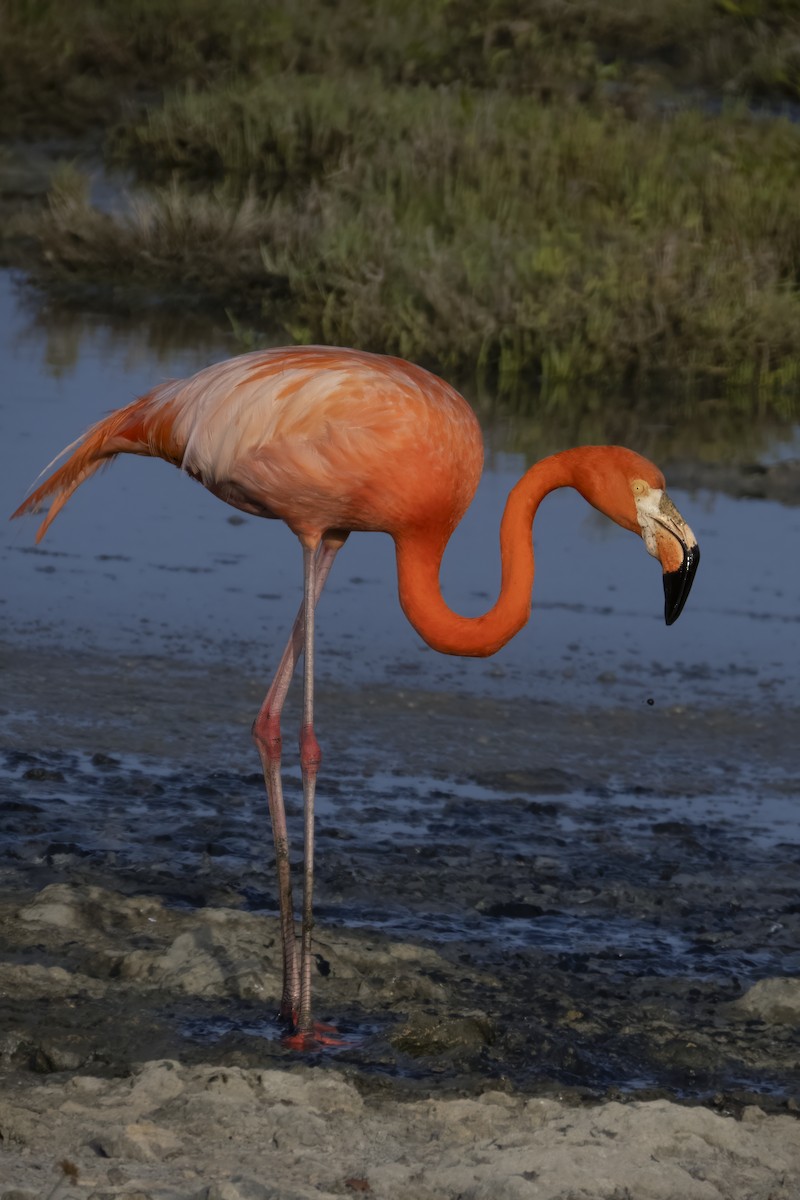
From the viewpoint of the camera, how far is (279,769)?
205 inches

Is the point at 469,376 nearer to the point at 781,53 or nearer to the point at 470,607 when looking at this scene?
the point at 470,607

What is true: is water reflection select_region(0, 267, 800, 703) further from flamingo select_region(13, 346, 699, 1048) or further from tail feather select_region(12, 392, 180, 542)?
flamingo select_region(13, 346, 699, 1048)

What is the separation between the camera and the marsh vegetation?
11922mm

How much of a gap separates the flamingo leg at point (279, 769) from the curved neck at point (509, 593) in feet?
0.92

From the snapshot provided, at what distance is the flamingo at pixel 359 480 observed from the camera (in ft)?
15.8

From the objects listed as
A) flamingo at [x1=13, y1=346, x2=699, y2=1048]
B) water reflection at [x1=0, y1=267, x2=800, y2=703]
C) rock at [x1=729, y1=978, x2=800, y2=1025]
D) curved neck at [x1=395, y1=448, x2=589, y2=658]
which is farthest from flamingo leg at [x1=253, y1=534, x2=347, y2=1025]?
water reflection at [x1=0, y1=267, x2=800, y2=703]

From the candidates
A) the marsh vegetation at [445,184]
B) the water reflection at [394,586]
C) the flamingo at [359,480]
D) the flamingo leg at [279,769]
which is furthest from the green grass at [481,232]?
the flamingo leg at [279,769]

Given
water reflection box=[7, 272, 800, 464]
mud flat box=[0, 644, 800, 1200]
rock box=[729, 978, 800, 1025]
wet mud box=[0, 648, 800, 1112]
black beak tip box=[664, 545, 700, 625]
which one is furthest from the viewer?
water reflection box=[7, 272, 800, 464]

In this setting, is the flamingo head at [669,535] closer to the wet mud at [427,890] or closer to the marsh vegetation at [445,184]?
the wet mud at [427,890]

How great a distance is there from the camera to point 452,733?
6.72 m

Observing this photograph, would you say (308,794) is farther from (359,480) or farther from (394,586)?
(394,586)

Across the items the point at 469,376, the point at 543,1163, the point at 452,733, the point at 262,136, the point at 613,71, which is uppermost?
the point at 613,71

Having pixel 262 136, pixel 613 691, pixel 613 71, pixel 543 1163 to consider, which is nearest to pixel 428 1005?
pixel 543 1163

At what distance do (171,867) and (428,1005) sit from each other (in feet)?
3.44
